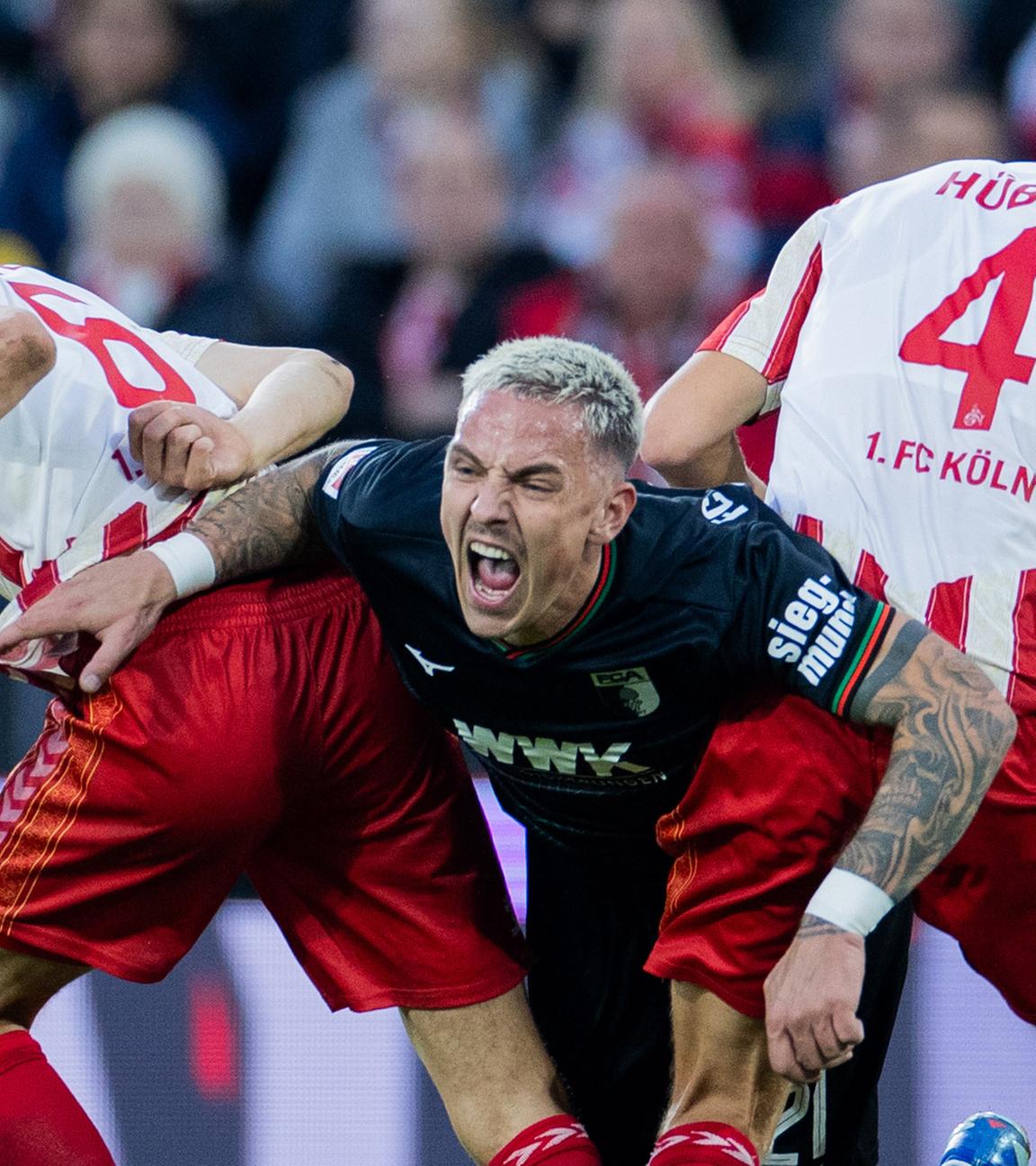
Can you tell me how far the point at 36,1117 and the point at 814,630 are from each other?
3.95 ft

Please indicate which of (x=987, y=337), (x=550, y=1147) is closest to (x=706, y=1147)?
(x=550, y=1147)

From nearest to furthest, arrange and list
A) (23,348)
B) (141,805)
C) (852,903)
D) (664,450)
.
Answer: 1. (852,903)
2. (23,348)
3. (141,805)
4. (664,450)

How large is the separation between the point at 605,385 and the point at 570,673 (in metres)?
0.35

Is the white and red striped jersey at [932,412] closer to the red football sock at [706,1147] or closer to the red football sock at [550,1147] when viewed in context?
the red football sock at [706,1147]

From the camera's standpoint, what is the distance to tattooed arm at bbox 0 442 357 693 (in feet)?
8.66

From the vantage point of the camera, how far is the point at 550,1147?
112 inches

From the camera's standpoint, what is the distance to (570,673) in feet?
8.40

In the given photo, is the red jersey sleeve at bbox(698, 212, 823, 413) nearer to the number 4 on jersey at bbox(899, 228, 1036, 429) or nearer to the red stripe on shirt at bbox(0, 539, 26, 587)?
the number 4 on jersey at bbox(899, 228, 1036, 429)

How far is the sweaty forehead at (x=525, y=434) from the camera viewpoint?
2.48 m

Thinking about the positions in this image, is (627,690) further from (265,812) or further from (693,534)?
(265,812)

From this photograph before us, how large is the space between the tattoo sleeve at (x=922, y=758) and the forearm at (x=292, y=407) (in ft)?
2.92

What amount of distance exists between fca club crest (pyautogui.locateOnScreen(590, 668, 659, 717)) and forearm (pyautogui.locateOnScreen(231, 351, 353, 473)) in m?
0.59

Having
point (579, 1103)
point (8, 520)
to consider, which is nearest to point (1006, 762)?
point (579, 1103)

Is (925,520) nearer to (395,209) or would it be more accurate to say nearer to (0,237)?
(395,209)
